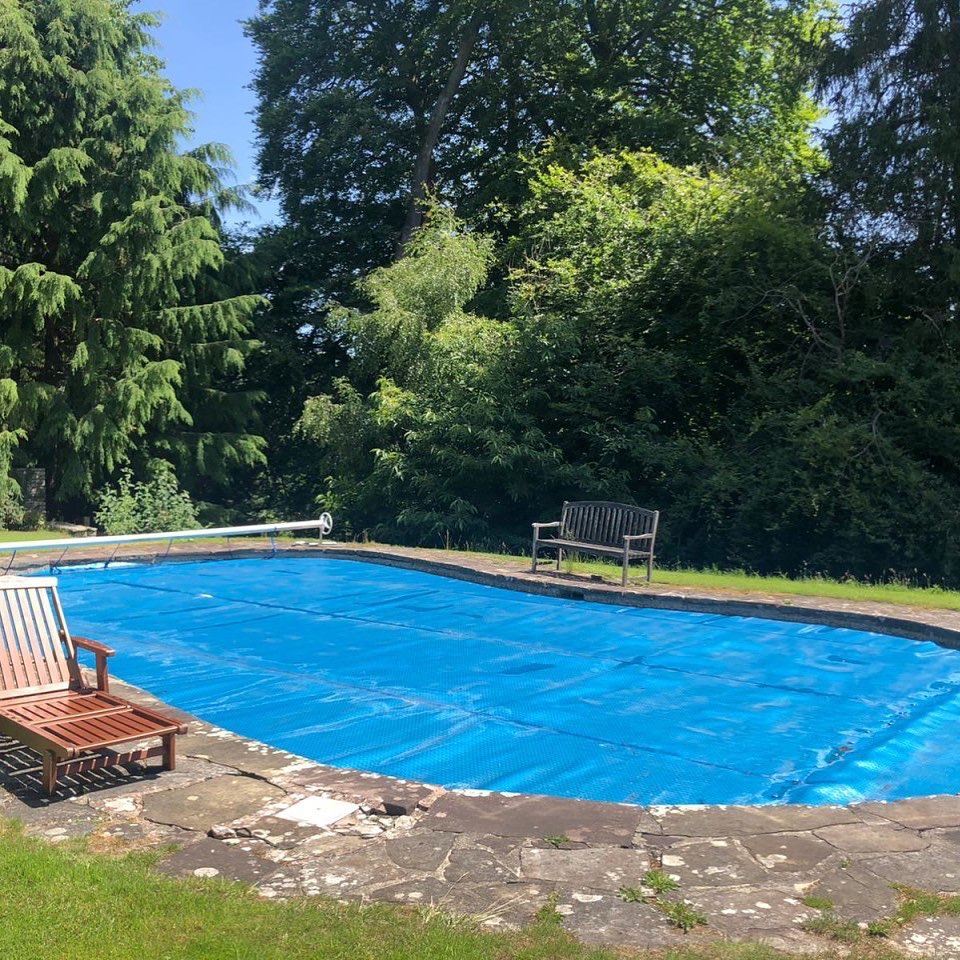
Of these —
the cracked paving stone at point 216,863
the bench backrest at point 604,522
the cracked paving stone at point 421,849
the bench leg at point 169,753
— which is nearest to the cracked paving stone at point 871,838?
the cracked paving stone at point 421,849

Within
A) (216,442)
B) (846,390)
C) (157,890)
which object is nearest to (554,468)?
(846,390)

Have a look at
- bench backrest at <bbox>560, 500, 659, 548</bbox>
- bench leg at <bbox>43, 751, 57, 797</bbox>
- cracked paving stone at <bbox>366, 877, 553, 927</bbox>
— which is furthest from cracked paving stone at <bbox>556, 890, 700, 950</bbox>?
bench backrest at <bbox>560, 500, 659, 548</bbox>

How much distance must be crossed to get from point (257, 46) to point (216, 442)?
1233 centimetres

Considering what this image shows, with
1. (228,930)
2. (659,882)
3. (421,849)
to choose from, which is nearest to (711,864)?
(659,882)

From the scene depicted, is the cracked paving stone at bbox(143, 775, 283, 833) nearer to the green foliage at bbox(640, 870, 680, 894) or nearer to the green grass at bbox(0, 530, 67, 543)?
the green foliage at bbox(640, 870, 680, 894)

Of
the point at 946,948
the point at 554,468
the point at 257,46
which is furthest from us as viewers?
the point at 257,46

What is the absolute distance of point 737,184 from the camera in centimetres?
1662

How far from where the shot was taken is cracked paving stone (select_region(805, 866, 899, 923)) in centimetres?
328

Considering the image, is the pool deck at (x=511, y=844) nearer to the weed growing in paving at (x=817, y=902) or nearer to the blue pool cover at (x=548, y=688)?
the weed growing in paving at (x=817, y=902)

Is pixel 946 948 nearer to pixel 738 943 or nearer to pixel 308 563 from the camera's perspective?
pixel 738 943

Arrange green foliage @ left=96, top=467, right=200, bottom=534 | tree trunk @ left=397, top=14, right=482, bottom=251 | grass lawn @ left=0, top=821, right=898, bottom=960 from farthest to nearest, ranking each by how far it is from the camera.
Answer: tree trunk @ left=397, top=14, right=482, bottom=251 → green foliage @ left=96, top=467, right=200, bottom=534 → grass lawn @ left=0, top=821, right=898, bottom=960

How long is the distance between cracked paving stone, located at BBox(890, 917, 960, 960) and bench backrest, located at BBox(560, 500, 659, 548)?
26.8ft

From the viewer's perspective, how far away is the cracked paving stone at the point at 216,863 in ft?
11.6

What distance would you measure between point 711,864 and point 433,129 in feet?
69.6
